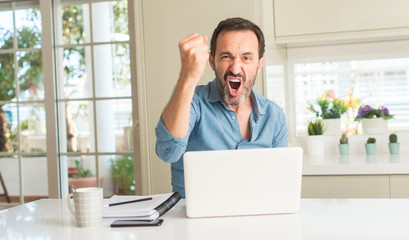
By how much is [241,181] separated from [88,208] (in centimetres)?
43

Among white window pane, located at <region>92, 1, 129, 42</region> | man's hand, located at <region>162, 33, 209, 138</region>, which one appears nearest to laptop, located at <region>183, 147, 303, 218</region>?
man's hand, located at <region>162, 33, 209, 138</region>

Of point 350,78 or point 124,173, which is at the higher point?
point 350,78

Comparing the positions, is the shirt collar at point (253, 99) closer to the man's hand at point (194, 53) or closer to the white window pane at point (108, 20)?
the man's hand at point (194, 53)

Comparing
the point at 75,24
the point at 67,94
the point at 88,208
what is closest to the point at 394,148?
the point at 88,208

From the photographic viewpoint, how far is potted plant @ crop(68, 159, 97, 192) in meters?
4.26

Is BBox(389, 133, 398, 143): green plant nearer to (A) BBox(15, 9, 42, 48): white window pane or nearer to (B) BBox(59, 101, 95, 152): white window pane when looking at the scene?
(B) BBox(59, 101, 95, 152): white window pane

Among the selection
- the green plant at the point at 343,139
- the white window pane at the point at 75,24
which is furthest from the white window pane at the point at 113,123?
the green plant at the point at 343,139

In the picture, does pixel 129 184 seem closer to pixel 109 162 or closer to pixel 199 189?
pixel 109 162

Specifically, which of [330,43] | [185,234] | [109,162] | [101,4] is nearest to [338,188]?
[330,43]

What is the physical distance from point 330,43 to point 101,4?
6.06 ft

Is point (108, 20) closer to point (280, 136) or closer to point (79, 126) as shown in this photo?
point (79, 126)

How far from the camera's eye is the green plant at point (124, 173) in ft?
12.1

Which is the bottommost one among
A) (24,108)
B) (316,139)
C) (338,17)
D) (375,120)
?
(316,139)

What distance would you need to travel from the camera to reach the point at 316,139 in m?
3.08
